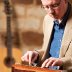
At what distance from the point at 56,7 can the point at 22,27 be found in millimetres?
1614

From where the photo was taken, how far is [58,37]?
1.57 m

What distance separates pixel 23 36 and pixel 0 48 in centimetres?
31

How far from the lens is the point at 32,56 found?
1.58 m

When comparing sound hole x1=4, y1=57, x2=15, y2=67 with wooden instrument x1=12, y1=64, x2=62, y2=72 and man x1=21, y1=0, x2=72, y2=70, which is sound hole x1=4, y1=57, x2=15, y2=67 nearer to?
man x1=21, y1=0, x2=72, y2=70

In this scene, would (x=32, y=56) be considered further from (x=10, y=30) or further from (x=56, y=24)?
(x=10, y=30)

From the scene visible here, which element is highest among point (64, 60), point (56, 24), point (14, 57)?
point (56, 24)

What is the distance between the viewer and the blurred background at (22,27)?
3012 mm

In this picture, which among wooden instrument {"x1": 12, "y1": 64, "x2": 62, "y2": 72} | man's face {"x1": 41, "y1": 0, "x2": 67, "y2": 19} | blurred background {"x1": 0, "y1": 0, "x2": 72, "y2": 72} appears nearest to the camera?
wooden instrument {"x1": 12, "y1": 64, "x2": 62, "y2": 72}

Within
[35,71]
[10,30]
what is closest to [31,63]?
[35,71]

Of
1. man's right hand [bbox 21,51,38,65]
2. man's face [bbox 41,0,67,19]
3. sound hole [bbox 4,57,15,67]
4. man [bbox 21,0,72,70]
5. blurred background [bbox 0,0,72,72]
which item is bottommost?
sound hole [bbox 4,57,15,67]

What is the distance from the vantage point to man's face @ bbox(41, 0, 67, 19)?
148 cm

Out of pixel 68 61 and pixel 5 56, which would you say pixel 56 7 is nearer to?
pixel 68 61

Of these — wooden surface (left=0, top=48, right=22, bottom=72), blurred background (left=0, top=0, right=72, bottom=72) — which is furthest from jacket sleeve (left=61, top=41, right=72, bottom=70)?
wooden surface (left=0, top=48, right=22, bottom=72)

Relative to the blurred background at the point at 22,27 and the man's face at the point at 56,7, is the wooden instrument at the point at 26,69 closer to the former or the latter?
the man's face at the point at 56,7
